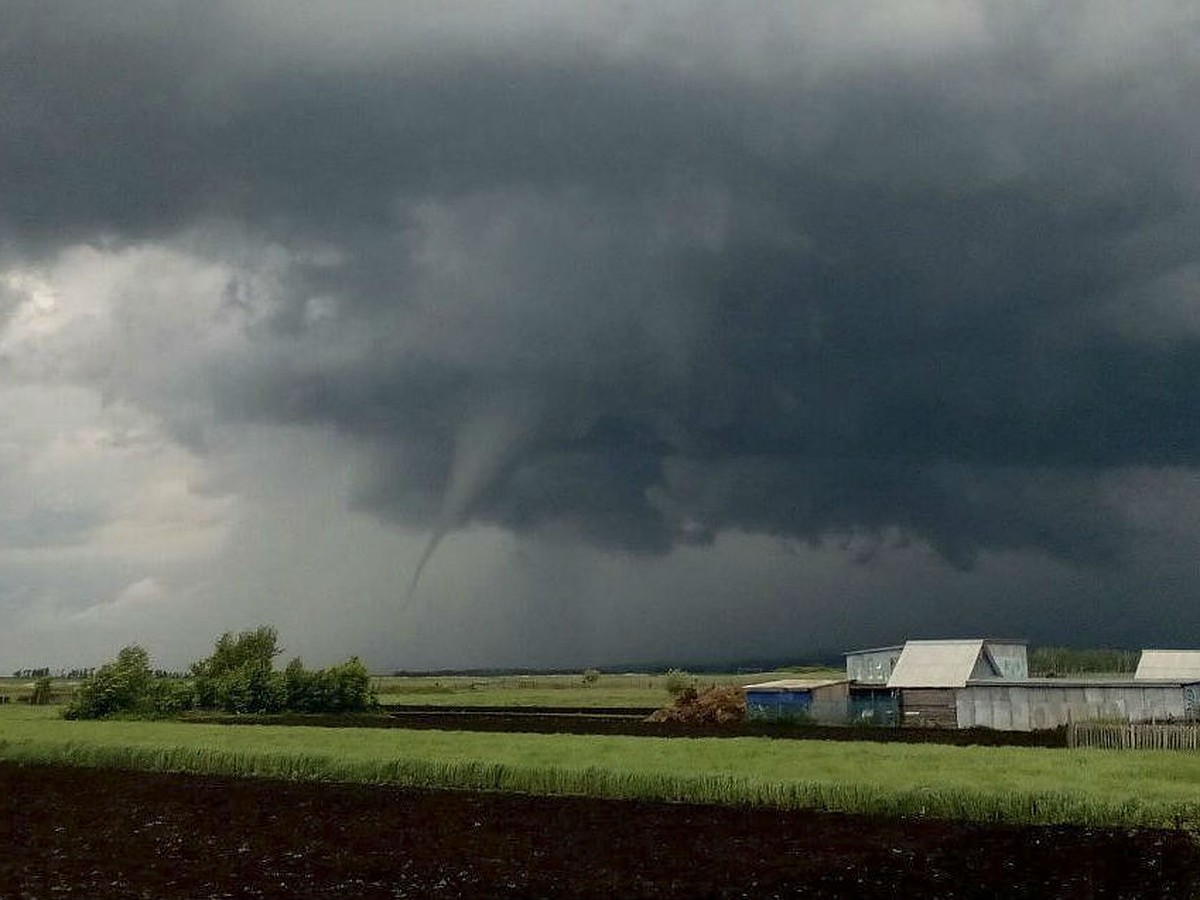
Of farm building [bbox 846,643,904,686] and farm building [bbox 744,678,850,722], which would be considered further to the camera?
farm building [bbox 846,643,904,686]

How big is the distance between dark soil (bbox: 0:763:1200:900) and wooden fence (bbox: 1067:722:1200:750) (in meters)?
33.2

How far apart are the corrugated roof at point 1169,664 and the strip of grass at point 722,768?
228 feet

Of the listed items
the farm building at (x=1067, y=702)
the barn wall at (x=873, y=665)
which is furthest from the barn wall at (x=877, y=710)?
the barn wall at (x=873, y=665)

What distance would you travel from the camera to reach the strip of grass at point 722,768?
4412 cm

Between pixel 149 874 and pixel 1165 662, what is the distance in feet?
383

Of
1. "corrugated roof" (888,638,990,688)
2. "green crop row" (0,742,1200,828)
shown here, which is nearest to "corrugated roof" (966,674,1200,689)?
"corrugated roof" (888,638,990,688)

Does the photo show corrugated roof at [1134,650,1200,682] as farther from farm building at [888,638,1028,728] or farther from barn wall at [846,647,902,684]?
barn wall at [846,647,902,684]

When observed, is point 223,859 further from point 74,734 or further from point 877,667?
point 877,667

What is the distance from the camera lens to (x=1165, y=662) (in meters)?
123

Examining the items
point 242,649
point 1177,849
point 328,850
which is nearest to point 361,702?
point 242,649

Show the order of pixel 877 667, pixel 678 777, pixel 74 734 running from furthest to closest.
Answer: pixel 877 667
pixel 74 734
pixel 678 777

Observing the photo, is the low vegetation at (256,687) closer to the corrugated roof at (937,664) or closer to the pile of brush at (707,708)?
the pile of brush at (707,708)

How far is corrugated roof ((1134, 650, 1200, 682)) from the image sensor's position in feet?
394

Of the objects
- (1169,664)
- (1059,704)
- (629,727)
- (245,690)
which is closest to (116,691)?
(245,690)
